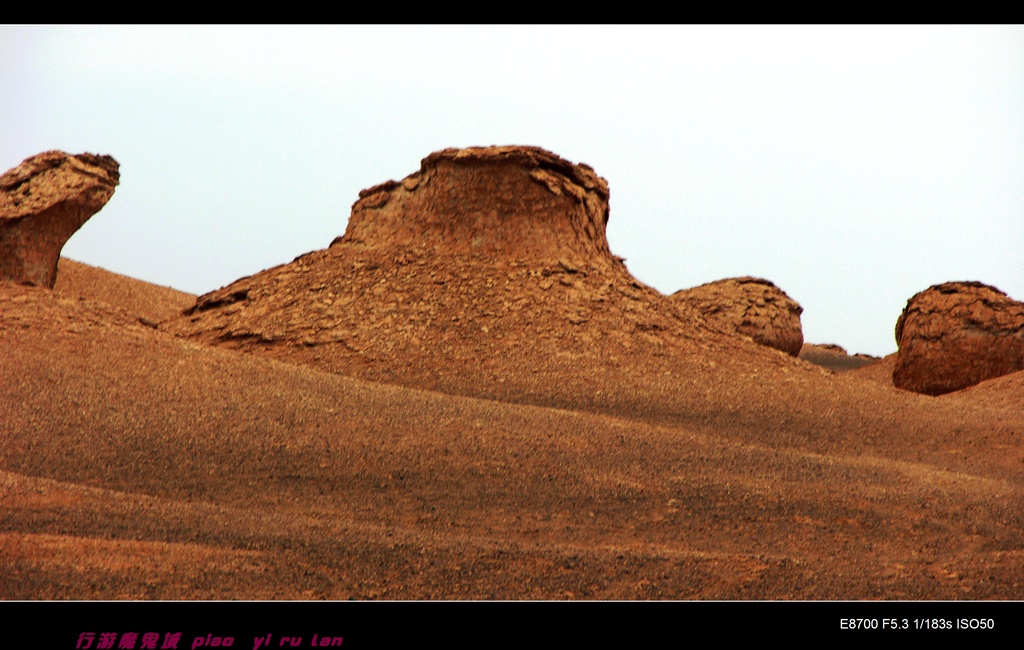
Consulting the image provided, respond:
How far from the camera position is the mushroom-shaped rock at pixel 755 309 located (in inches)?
865

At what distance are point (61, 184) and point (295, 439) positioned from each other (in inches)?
301

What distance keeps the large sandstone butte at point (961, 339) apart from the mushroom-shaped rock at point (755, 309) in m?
2.98

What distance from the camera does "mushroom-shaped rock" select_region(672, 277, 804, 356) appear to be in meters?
22.0

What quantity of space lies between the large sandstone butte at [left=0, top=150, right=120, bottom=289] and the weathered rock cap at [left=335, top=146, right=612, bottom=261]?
3.68 m

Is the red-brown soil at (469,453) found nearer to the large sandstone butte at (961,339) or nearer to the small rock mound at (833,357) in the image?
the large sandstone butte at (961,339)

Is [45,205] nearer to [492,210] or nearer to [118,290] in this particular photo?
[492,210]

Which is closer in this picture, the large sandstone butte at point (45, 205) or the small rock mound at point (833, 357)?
the large sandstone butte at point (45, 205)

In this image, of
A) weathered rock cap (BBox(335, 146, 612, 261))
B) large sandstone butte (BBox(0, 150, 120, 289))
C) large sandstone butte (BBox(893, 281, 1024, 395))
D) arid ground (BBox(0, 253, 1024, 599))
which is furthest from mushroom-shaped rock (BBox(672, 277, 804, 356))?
large sandstone butte (BBox(0, 150, 120, 289))

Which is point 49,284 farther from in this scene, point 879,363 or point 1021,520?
point 879,363

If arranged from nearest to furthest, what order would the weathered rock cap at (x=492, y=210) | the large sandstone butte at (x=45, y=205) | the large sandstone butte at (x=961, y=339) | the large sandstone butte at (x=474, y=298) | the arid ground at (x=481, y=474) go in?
the arid ground at (x=481, y=474)
the large sandstone butte at (x=474, y=298)
the large sandstone butte at (x=45, y=205)
the weathered rock cap at (x=492, y=210)
the large sandstone butte at (x=961, y=339)

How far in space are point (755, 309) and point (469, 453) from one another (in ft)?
47.0

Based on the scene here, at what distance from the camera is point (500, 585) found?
619 cm

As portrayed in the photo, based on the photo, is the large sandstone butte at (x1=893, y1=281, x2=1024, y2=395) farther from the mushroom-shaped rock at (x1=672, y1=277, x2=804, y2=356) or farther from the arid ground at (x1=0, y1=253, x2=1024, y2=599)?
the arid ground at (x1=0, y1=253, x2=1024, y2=599)

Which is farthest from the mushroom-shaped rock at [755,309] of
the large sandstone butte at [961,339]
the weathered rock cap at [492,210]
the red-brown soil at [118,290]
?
the red-brown soil at [118,290]
